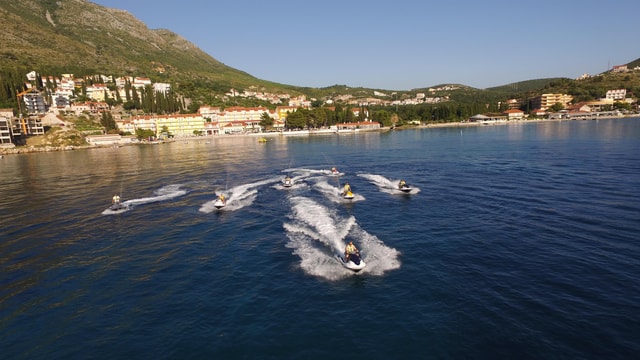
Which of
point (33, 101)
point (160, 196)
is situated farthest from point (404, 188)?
point (33, 101)

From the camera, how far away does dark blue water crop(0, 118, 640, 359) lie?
61.5 feet

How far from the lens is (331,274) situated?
86.0ft

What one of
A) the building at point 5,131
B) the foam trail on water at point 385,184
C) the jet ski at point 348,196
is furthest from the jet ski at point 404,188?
the building at point 5,131

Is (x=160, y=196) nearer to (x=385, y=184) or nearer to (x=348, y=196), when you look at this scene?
(x=348, y=196)

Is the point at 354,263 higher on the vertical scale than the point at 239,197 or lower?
lower

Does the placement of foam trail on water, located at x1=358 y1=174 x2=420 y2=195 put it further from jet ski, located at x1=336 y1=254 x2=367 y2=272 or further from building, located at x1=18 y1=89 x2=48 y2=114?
building, located at x1=18 y1=89 x2=48 y2=114

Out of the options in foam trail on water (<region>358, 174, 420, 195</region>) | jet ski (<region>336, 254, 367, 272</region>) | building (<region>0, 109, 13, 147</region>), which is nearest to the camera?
jet ski (<region>336, 254, 367, 272</region>)

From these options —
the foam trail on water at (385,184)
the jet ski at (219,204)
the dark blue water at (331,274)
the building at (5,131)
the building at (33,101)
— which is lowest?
the dark blue water at (331,274)

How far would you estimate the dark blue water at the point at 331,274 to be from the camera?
61.5 ft

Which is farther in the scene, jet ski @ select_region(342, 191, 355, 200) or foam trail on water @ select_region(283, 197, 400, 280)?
jet ski @ select_region(342, 191, 355, 200)

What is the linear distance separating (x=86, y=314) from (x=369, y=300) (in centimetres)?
1764

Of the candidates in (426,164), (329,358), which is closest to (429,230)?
(329,358)

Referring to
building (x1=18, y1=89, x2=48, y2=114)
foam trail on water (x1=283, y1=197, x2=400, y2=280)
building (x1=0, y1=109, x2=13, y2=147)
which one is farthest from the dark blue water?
building (x1=18, y1=89, x2=48, y2=114)

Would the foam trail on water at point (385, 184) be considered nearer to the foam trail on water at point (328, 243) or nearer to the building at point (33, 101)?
the foam trail on water at point (328, 243)
